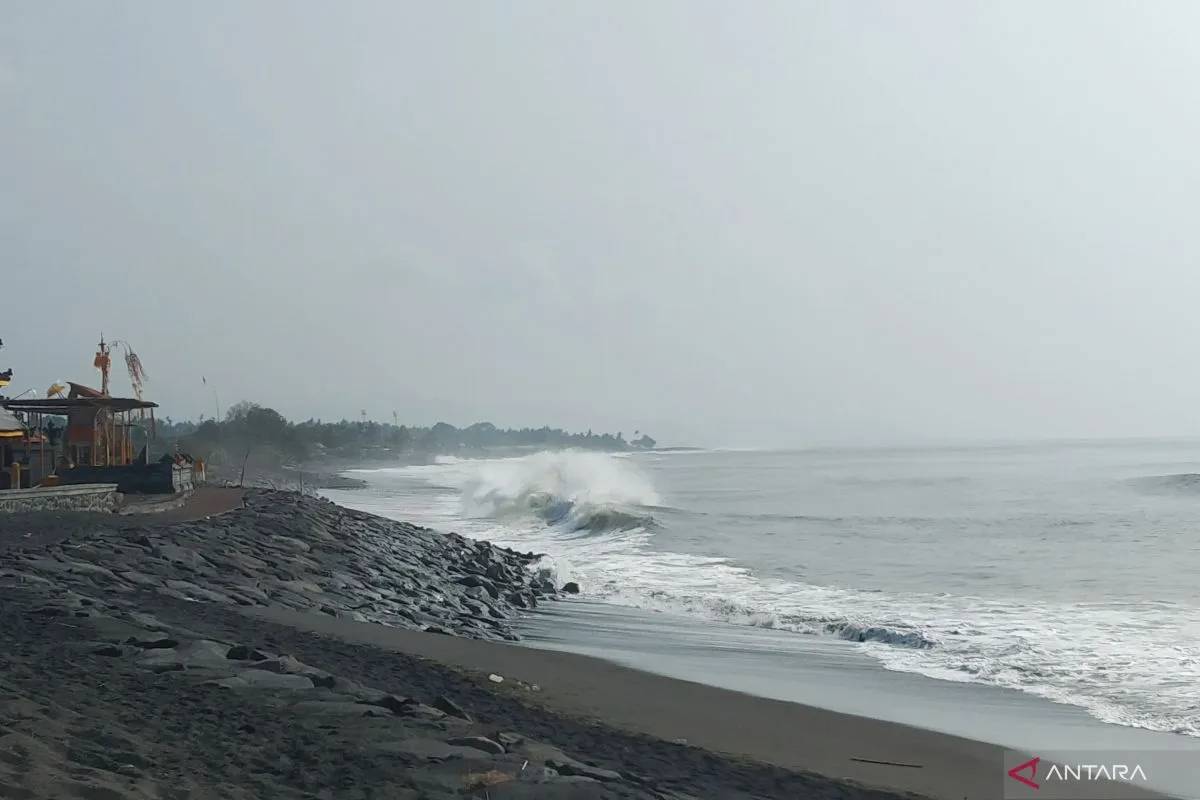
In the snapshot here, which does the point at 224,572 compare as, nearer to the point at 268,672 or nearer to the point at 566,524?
the point at 268,672

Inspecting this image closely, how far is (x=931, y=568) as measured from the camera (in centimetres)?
2177

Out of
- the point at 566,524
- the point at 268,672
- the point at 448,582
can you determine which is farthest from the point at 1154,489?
the point at 268,672

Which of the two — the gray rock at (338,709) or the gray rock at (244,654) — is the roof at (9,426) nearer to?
the gray rock at (244,654)

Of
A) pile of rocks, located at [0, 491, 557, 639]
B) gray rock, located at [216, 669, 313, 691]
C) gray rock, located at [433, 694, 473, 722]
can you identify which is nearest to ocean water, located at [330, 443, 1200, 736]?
pile of rocks, located at [0, 491, 557, 639]

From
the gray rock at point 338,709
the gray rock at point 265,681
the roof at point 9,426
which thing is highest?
the roof at point 9,426

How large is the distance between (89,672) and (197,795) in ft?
9.22

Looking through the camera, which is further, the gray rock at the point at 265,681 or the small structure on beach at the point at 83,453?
the small structure on beach at the point at 83,453

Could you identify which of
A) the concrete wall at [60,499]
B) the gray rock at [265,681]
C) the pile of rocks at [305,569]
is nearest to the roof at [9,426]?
the concrete wall at [60,499]

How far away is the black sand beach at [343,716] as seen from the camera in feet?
18.9

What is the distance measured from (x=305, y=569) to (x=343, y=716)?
1050cm

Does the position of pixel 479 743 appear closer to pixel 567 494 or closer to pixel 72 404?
pixel 72 404

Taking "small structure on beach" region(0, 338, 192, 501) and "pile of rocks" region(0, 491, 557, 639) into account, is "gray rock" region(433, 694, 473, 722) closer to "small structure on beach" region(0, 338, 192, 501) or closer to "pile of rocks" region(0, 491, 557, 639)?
"pile of rocks" region(0, 491, 557, 639)

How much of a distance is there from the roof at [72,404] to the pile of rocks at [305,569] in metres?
5.76

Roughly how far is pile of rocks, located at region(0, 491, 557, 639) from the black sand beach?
10 centimetres
